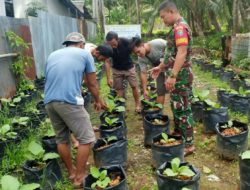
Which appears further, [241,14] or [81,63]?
[241,14]

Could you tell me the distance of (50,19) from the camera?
32.3ft

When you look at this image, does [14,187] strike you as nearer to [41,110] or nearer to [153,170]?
[153,170]

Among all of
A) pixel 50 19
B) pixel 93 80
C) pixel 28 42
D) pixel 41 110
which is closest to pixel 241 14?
pixel 50 19

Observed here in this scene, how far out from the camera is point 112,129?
14.8 ft

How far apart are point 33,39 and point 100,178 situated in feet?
19.5

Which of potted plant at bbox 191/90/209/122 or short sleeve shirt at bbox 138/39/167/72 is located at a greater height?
short sleeve shirt at bbox 138/39/167/72

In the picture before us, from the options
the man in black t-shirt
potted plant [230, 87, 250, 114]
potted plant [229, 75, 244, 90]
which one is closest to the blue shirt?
the man in black t-shirt

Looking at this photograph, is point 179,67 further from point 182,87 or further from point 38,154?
point 38,154

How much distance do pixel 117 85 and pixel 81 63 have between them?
9.35 ft

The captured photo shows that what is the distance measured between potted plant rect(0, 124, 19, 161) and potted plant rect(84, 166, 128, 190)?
149 cm

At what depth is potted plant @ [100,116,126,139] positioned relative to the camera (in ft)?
14.6

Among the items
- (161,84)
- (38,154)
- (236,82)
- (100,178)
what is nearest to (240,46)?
(236,82)

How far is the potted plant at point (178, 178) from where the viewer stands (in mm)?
2979

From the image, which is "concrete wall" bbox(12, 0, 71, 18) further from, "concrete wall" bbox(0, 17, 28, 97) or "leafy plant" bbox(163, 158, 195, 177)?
"leafy plant" bbox(163, 158, 195, 177)
